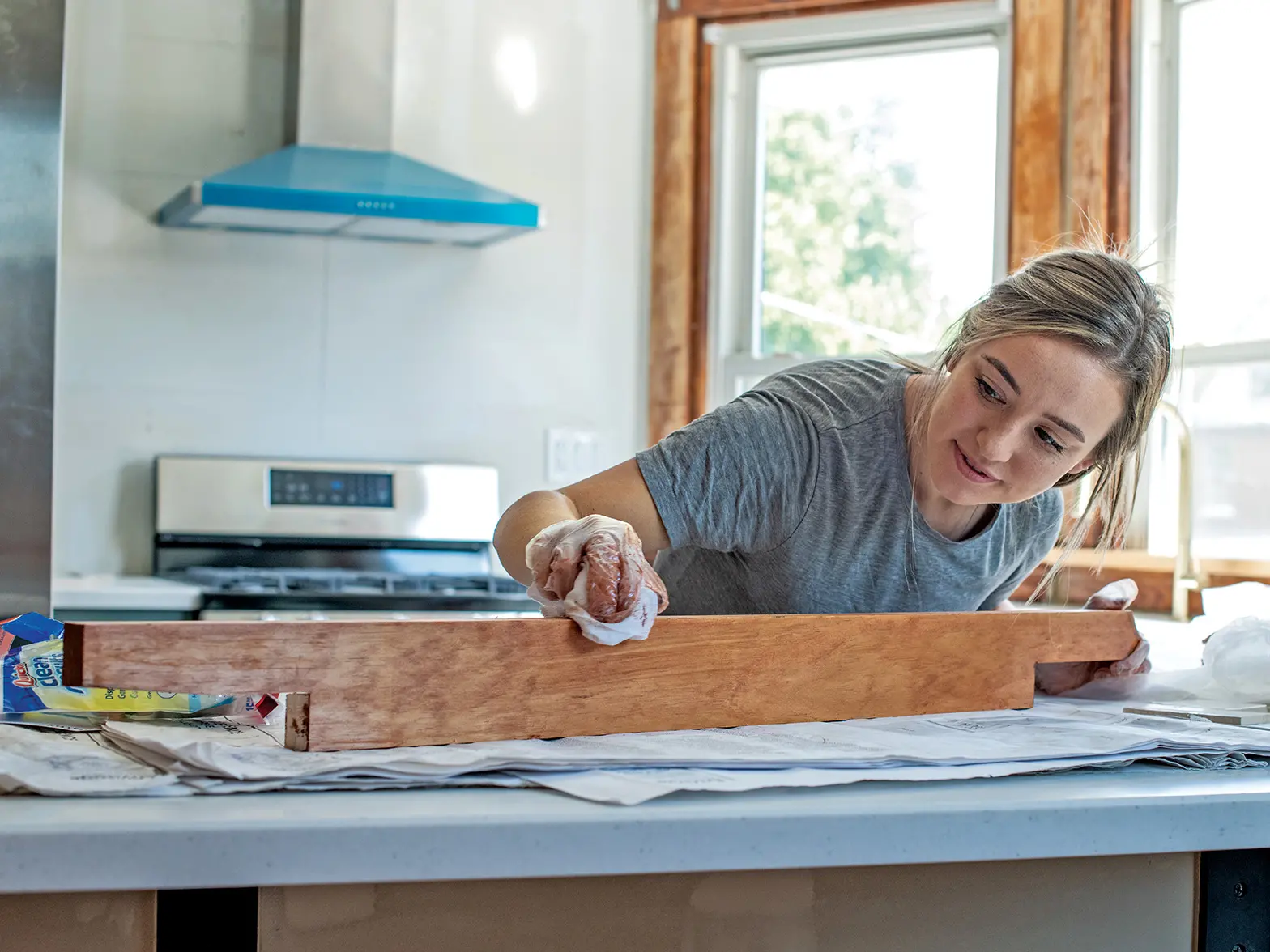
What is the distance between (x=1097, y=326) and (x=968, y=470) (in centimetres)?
18

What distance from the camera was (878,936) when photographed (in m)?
0.79

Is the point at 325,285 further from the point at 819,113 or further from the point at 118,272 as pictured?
the point at 819,113

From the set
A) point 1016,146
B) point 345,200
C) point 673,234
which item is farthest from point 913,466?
point 673,234

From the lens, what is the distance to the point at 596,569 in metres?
0.91

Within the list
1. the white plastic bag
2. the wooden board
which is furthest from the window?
the wooden board

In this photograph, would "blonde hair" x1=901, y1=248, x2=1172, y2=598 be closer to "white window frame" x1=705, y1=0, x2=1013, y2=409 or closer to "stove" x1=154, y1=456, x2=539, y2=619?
"stove" x1=154, y1=456, x2=539, y2=619

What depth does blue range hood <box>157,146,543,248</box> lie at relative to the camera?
101 inches

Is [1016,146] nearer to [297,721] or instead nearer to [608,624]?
[608,624]

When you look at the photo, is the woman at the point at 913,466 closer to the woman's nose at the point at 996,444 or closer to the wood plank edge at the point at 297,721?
the woman's nose at the point at 996,444

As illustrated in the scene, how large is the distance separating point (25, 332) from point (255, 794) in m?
0.79

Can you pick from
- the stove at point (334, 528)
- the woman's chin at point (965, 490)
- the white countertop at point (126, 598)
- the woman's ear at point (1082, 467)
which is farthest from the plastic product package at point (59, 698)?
the stove at point (334, 528)

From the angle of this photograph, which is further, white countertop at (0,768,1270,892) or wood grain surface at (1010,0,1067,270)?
wood grain surface at (1010,0,1067,270)

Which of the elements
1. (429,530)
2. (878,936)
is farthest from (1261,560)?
(878,936)

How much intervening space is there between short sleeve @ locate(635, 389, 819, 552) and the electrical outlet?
5.77 feet
